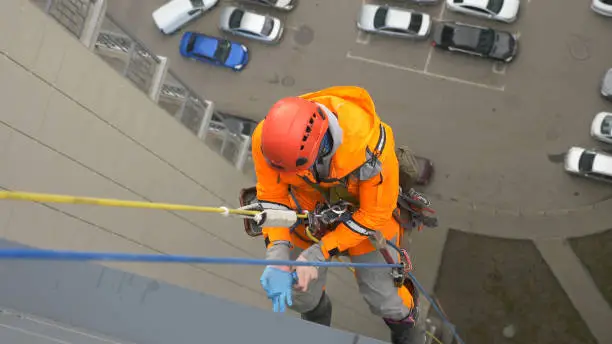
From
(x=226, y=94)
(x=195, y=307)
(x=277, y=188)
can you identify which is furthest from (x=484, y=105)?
(x=195, y=307)

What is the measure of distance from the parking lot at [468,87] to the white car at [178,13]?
1.21 m

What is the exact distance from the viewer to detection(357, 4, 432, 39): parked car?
14.2 metres

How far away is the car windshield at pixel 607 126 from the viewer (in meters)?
12.7

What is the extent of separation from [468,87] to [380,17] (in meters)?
2.67

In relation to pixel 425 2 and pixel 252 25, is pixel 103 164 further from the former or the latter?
pixel 425 2

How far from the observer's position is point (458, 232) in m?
13.1

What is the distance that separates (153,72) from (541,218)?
8.85 meters

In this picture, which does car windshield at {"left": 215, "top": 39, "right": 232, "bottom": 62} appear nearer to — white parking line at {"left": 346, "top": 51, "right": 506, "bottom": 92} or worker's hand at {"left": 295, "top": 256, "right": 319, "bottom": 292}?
white parking line at {"left": 346, "top": 51, "right": 506, "bottom": 92}

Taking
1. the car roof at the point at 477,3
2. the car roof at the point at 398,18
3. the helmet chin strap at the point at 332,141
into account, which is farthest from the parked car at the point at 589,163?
the helmet chin strap at the point at 332,141

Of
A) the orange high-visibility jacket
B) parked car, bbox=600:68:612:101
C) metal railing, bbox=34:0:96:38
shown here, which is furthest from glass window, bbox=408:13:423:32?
the orange high-visibility jacket

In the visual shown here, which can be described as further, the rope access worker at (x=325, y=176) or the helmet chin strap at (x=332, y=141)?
the helmet chin strap at (x=332, y=141)

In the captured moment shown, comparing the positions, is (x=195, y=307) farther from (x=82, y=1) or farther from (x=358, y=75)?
(x=358, y=75)

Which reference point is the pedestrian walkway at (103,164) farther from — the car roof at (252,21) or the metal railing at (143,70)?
the car roof at (252,21)

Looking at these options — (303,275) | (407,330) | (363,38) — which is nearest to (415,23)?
(363,38)
